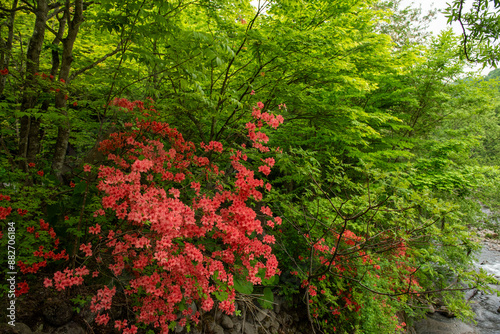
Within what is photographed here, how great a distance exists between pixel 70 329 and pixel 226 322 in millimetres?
2156

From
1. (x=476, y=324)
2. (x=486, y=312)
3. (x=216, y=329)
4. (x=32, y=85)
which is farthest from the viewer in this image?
(x=486, y=312)

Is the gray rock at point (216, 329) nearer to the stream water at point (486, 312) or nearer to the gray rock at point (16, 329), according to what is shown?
the gray rock at point (16, 329)

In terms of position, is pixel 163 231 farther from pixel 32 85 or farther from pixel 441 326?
pixel 441 326

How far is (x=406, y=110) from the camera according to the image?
29.8 ft

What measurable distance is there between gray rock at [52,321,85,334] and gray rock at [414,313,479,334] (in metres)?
8.61

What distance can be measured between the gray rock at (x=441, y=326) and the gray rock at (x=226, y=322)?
6484mm

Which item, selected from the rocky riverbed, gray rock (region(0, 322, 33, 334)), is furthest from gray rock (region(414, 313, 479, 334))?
gray rock (region(0, 322, 33, 334))

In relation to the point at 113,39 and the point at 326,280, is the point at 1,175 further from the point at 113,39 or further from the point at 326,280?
the point at 326,280

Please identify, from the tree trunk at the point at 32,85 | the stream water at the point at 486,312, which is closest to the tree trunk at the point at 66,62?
the tree trunk at the point at 32,85

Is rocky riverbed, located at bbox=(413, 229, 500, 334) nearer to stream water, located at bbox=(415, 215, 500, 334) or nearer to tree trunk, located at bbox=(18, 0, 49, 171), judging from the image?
stream water, located at bbox=(415, 215, 500, 334)

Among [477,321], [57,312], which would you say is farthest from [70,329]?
[477,321]

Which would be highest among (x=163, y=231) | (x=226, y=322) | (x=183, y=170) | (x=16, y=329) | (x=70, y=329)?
(x=183, y=170)

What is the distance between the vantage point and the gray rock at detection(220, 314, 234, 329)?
12.3 ft

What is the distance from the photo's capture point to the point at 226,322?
149 inches
